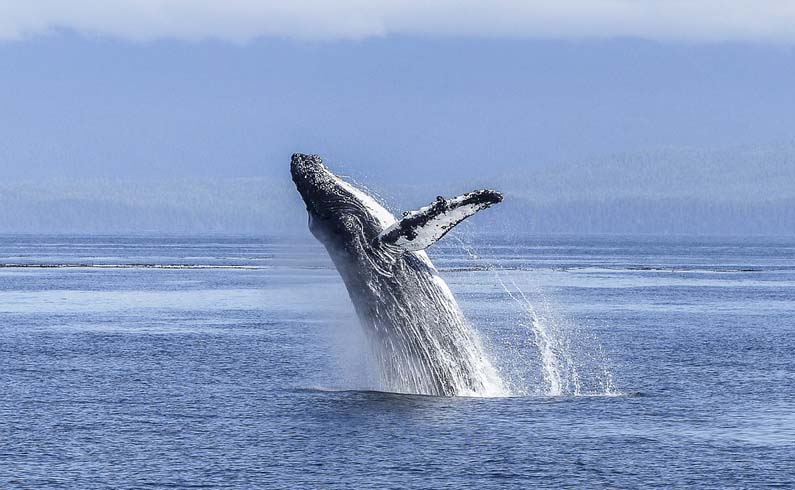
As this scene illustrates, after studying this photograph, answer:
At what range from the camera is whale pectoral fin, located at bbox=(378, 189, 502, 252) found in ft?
64.2

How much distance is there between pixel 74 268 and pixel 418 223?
90.6 metres

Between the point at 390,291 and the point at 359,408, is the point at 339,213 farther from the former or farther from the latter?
the point at 359,408

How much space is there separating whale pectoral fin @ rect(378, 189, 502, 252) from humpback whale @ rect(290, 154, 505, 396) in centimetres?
84

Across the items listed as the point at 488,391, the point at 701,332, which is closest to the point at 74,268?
the point at 701,332

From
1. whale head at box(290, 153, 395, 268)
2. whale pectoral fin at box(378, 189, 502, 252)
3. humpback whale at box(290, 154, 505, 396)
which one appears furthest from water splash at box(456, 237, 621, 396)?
whale head at box(290, 153, 395, 268)

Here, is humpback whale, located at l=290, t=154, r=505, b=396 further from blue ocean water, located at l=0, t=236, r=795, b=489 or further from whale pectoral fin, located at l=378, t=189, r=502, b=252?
whale pectoral fin, located at l=378, t=189, r=502, b=252

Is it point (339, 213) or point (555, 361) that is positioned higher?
point (555, 361)

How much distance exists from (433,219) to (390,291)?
2250mm

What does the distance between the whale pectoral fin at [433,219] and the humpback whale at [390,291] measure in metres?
0.84

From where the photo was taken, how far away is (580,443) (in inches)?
778

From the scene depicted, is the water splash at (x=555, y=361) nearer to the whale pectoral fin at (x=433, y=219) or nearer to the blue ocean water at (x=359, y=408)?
the blue ocean water at (x=359, y=408)

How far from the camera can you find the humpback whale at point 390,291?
21.9 m

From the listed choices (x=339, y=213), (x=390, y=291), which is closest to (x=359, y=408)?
(x=390, y=291)

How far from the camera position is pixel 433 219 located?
66.2 ft
